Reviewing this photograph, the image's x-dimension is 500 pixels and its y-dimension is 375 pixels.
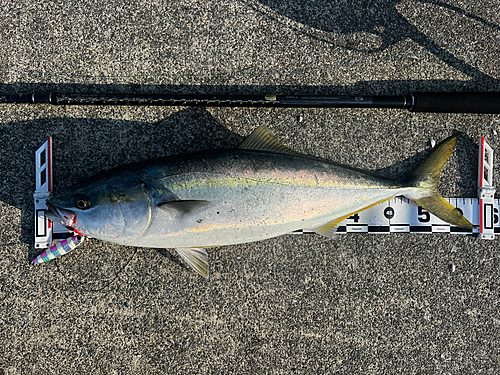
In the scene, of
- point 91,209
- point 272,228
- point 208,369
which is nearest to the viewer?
point 91,209

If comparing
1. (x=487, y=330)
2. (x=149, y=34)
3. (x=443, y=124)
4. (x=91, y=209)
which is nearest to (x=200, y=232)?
(x=91, y=209)

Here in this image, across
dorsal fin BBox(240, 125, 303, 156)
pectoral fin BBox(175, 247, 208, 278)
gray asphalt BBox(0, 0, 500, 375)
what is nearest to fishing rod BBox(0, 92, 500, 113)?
gray asphalt BBox(0, 0, 500, 375)

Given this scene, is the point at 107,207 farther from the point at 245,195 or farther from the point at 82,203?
the point at 245,195

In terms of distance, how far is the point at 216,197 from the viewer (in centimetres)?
205

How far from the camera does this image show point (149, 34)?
2510 millimetres

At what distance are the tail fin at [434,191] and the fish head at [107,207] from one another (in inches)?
72.3

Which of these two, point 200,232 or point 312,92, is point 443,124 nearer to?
point 312,92

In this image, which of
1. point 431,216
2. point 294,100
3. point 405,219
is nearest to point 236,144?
point 294,100

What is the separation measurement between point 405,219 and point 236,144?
1.40 meters

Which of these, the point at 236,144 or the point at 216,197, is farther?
the point at 236,144

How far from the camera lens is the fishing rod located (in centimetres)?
231

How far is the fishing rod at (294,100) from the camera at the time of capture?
231 centimetres

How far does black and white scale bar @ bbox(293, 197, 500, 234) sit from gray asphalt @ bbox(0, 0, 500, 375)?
87mm

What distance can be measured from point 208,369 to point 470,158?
2.54 meters
